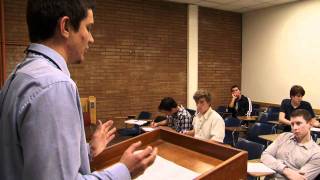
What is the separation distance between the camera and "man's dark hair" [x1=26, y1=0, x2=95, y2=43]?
82 centimetres

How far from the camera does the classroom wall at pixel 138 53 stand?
6711mm

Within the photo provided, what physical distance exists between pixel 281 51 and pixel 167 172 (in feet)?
25.3

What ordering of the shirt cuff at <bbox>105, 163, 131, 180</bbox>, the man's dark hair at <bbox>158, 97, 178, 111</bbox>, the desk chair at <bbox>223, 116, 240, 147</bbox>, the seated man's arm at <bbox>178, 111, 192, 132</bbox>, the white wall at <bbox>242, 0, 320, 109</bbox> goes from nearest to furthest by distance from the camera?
the shirt cuff at <bbox>105, 163, 131, 180</bbox> → the seated man's arm at <bbox>178, 111, 192, 132</bbox> → the man's dark hair at <bbox>158, 97, 178, 111</bbox> → the desk chair at <bbox>223, 116, 240, 147</bbox> → the white wall at <bbox>242, 0, 320, 109</bbox>

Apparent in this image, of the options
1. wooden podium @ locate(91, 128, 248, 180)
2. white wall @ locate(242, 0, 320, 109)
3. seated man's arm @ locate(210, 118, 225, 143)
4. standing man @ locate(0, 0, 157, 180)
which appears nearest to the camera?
standing man @ locate(0, 0, 157, 180)

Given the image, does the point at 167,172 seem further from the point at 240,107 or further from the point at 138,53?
the point at 138,53

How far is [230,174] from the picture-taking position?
940 millimetres

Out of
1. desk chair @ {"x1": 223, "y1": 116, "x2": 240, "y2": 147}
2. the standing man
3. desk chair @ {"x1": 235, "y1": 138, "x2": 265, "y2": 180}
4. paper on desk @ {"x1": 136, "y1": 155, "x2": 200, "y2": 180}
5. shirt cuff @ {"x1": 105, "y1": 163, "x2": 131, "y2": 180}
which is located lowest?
desk chair @ {"x1": 223, "y1": 116, "x2": 240, "y2": 147}

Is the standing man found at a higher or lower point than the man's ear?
lower

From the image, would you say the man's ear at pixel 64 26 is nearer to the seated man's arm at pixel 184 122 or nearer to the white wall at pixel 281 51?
the seated man's arm at pixel 184 122

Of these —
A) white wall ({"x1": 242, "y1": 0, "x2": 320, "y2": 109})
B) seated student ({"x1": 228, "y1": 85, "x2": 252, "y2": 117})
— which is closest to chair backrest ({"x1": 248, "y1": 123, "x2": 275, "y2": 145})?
seated student ({"x1": 228, "y1": 85, "x2": 252, "y2": 117})

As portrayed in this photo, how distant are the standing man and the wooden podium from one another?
24 cm

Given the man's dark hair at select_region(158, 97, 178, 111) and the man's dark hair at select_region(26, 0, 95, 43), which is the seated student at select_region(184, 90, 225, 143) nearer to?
the man's dark hair at select_region(158, 97, 178, 111)

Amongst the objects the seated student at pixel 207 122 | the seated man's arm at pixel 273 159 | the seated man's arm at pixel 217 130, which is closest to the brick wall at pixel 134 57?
the seated student at pixel 207 122

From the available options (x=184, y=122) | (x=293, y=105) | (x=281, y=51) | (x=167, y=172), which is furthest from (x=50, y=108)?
(x=281, y=51)
